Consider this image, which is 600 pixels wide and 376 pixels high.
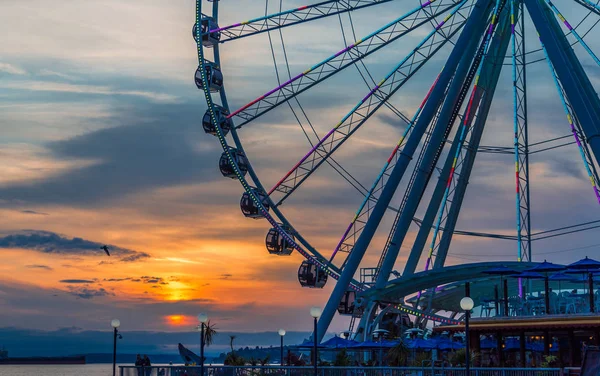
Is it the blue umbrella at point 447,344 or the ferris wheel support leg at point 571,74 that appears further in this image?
the blue umbrella at point 447,344

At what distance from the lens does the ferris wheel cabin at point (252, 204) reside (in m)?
51.2

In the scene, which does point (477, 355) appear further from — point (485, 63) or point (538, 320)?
point (485, 63)

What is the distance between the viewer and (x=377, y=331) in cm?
5025

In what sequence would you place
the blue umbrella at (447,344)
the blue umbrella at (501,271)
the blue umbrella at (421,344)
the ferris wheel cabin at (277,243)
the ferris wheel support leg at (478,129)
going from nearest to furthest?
the blue umbrella at (501,271) < the blue umbrella at (421,344) < the blue umbrella at (447,344) < the ferris wheel support leg at (478,129) < the ferris wheel cabin at (277,243)

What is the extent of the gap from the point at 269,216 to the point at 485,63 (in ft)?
44.2

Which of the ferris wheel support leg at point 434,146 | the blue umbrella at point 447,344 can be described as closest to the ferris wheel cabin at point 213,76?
the ferris wheel support leg at point 434,146

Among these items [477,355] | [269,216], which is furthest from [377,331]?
[477,355]

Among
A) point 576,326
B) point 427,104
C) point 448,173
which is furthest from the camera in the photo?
point 448,173

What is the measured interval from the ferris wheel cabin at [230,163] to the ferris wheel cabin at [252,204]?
1224 millimetres

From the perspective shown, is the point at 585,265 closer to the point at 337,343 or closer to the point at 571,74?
the point at 571,74

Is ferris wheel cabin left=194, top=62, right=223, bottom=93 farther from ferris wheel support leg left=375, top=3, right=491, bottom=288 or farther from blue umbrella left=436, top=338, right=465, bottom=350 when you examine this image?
blue umbrella left=436, top=338, right=465, bottom=350

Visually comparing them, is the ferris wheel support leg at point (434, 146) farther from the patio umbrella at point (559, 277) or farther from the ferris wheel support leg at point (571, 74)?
the patio umbrella at point (559, 277)

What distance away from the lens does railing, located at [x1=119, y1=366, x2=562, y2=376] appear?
3281 centimetres

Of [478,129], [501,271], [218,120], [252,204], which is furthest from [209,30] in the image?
[501,271]
